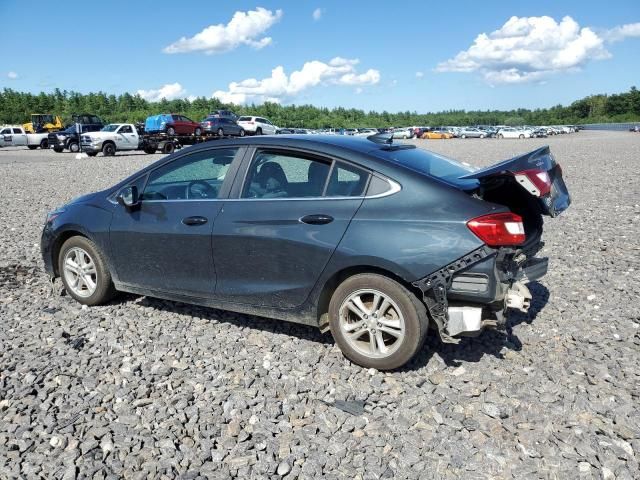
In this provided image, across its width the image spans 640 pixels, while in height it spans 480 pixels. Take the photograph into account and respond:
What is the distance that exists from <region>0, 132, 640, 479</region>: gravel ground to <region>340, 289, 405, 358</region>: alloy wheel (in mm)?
197

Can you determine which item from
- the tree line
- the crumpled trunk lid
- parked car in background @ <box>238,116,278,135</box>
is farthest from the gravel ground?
the tree line

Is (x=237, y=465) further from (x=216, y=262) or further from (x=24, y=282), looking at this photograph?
(x=24, y=282)

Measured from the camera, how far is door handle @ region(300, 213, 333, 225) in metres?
3.84

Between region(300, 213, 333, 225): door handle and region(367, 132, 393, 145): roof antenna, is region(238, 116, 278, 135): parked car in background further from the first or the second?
region(300, 213, 333, 225): door handle

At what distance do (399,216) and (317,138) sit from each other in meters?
1.05

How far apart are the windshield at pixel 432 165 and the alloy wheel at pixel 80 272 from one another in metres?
2.97

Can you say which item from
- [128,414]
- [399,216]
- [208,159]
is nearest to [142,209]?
[208,159]

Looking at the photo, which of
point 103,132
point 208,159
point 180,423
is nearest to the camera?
point 180,423

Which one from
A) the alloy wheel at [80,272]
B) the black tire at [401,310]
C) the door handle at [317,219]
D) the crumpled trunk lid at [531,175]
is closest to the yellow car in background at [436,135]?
the alloy wheel at [80,272]

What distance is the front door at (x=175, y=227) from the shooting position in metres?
4.40

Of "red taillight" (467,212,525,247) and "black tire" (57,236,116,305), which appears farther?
"black tire" (57,236,116,305)

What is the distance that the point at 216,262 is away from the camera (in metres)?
4.33

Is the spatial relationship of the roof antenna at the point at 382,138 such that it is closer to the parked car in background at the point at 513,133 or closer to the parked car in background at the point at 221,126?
the parked car in background at the point at 221,126

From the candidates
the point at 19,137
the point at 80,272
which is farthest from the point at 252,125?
the point at 80,272
